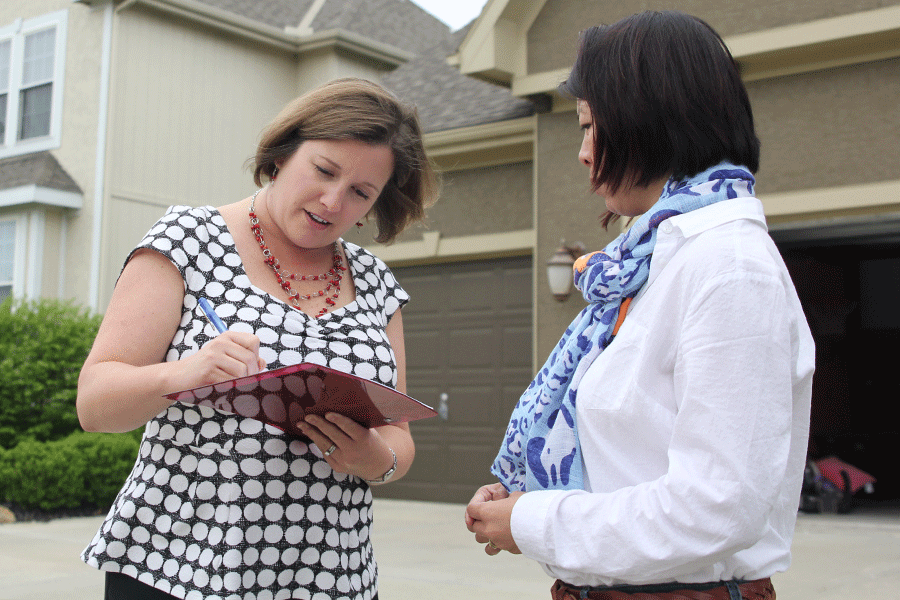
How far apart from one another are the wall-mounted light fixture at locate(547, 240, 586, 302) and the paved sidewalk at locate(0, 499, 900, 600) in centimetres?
228

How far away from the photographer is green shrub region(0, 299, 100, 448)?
848 cm

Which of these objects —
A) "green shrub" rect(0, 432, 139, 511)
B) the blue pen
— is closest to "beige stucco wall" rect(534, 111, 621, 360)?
"green shrub" rect(0, 432, 139, 511)

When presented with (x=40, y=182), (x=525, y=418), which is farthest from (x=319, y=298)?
(x=40, y=182)

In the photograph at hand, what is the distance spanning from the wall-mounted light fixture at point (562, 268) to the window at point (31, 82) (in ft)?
24.4

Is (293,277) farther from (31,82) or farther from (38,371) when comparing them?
(31,82)

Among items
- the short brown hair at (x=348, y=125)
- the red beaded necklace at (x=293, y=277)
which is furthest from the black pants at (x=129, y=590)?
the short brown hair at (x=348, y=125)

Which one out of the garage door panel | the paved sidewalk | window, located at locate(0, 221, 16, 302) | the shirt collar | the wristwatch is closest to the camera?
the shirt collar

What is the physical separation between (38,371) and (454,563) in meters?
4.98

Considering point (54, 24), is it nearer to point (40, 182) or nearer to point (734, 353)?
point (40, 182)

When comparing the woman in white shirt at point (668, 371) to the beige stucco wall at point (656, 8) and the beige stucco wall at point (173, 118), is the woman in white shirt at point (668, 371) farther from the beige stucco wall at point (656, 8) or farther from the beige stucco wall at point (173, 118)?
the beige stucco wall at point (173, 118)

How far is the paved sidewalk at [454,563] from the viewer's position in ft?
16.5

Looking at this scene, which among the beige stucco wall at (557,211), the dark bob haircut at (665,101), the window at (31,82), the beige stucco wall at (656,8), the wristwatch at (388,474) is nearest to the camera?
the dark bob haircut at (665,101)

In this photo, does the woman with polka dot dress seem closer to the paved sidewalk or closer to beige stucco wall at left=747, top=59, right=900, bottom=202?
the paved sidewalk

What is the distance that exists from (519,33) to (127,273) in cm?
703
